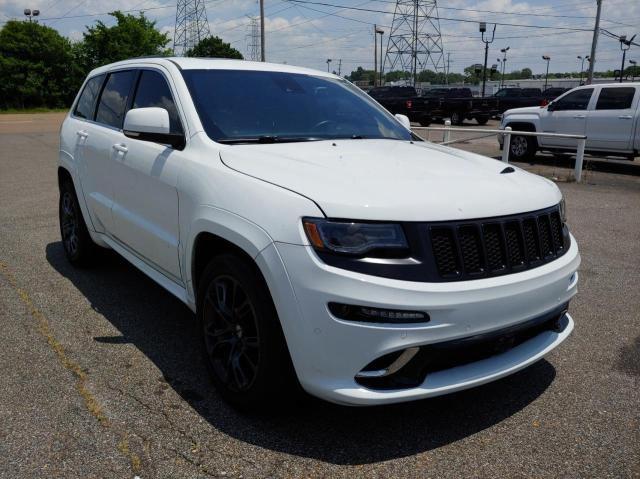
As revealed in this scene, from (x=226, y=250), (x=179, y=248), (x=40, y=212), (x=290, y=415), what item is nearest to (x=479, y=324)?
(x=290, y=415)

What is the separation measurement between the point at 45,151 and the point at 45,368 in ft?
45.9

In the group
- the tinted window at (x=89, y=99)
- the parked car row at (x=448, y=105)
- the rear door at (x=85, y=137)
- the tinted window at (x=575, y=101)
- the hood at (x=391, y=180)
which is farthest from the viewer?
the parked car row at (x=448, y=105)

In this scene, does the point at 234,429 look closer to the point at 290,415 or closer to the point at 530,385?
the point at 290,415

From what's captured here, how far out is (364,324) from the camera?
2510 millimetres

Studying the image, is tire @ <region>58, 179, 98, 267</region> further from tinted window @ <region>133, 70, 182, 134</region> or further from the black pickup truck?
the black pickup truck

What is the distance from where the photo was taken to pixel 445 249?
2639 mm

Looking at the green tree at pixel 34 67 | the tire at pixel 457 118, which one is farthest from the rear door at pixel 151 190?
the green tree at pixel 34 67

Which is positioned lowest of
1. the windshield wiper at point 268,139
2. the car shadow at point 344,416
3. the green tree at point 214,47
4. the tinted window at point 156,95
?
the car shadow at point 344,416

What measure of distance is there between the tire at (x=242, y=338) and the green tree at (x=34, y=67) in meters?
49.6

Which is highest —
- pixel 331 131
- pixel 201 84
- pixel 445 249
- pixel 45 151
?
pixel 201 84

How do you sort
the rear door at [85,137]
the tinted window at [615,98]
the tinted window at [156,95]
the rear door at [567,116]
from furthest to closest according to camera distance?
the rear door at [567,116] → the tinted window at [615,98] → the rear door at [85,137] → the tinted window at [156,95]

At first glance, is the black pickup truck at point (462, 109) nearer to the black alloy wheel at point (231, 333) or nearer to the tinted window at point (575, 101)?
the tinted window at point (575, 101)

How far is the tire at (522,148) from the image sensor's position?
14754 millimetres

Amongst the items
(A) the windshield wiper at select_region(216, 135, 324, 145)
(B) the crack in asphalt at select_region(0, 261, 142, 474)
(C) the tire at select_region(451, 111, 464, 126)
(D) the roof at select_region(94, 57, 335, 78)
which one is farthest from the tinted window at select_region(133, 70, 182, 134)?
(C) the tire at select_region(451, 111, 464, 126)
